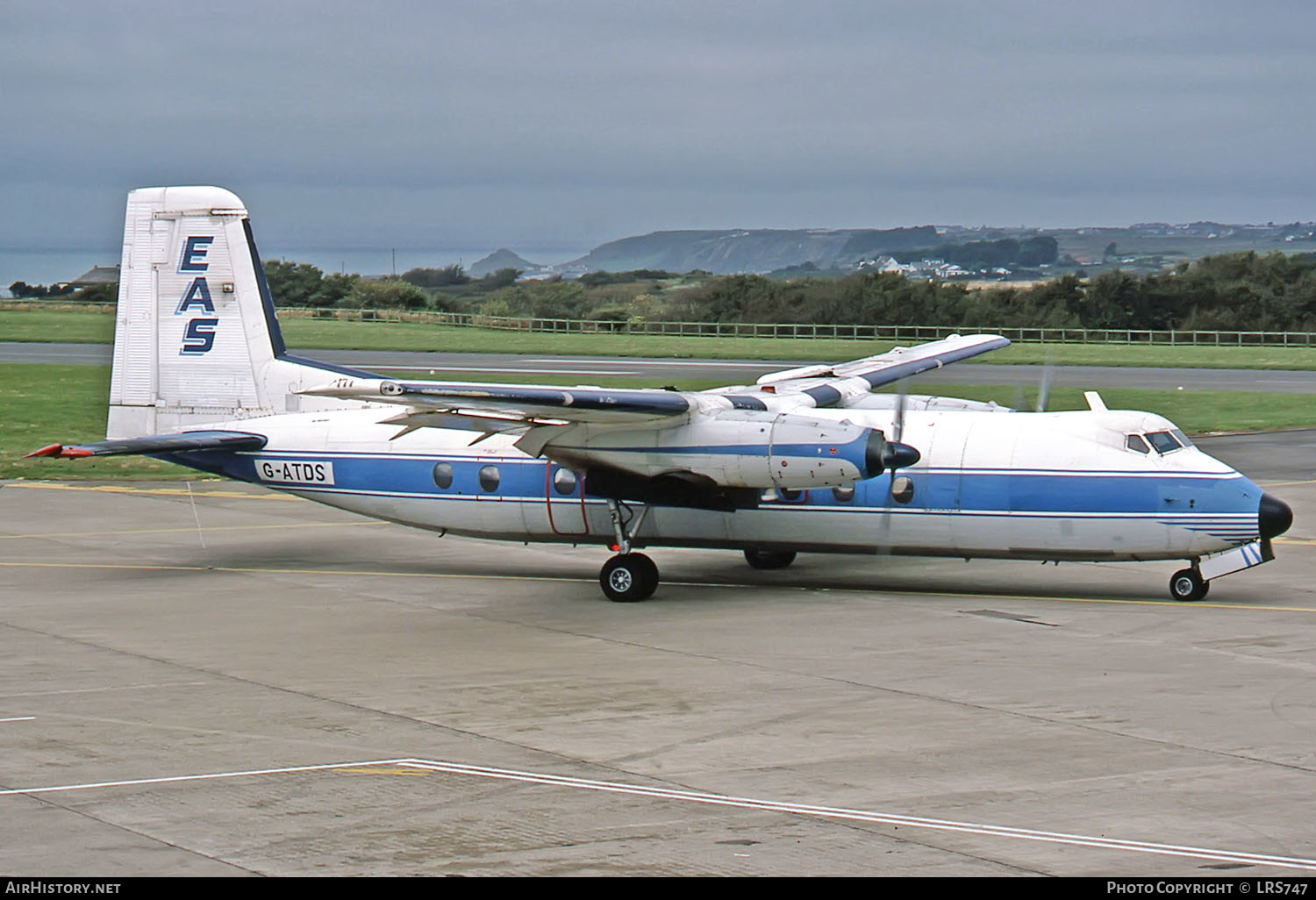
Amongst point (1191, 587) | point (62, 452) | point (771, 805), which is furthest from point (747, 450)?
point (62, 452)

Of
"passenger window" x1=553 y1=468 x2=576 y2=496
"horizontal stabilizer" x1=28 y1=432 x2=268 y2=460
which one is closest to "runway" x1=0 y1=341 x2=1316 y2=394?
"passenger window" x1=553 y1=468 x2=576 y2=496

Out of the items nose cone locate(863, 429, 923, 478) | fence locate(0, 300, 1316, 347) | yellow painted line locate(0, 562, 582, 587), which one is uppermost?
fence locate(0, 300, 1316, 347)

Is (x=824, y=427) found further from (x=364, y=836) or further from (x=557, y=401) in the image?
(x=364, y=836)

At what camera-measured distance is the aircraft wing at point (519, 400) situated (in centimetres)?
1939

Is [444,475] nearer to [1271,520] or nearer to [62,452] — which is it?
[62,452]

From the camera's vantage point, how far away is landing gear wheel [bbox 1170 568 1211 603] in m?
22.2

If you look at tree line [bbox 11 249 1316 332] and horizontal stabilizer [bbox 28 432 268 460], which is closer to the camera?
horizontal stabilizer [bbox 28 432 268 460]

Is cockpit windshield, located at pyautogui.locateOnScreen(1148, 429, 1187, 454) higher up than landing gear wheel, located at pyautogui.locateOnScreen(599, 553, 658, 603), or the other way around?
cockpit windshield, located at pyautogui.locateOnScreen(1148, 429, 1187, 454)

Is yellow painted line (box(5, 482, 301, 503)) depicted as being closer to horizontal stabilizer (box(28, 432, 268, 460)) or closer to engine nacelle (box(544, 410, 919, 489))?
horizontal stabilizer (box(28, 432, 268, 460))

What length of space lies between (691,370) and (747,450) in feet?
155

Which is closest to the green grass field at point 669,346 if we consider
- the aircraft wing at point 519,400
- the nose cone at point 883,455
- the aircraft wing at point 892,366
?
the aircraft wing at point 892,366

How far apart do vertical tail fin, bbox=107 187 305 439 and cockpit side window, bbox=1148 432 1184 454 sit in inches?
542

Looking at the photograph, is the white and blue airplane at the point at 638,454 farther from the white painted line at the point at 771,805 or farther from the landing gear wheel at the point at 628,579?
the white painted line at the point at 771,805

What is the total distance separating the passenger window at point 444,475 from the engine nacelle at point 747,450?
2441 millimetres
